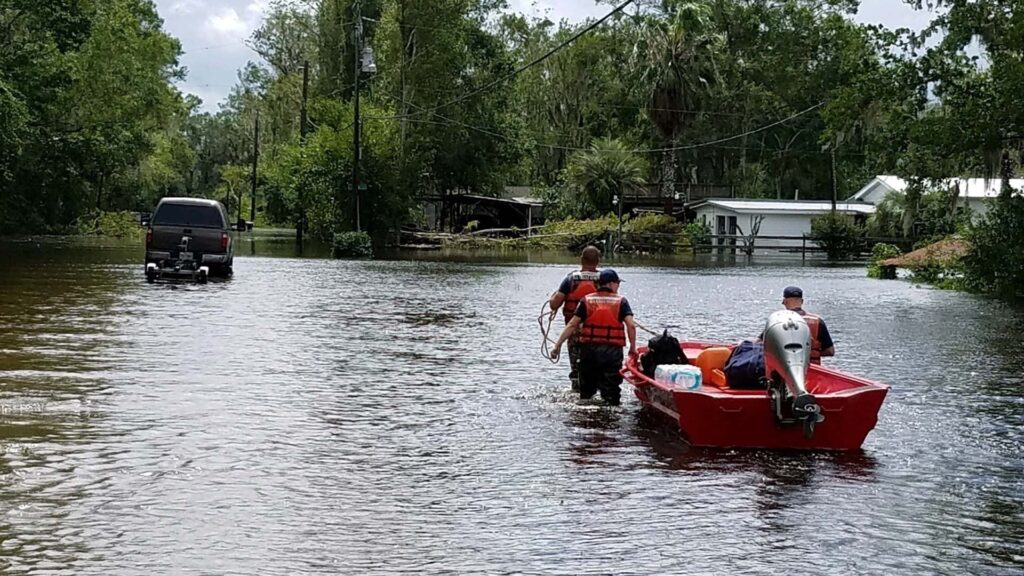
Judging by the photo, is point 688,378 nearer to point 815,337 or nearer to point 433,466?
point 815,337

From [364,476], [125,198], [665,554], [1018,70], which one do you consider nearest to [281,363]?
[364,476]

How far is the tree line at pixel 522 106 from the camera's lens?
32969 millimetres

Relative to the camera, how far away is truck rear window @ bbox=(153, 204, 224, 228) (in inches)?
1189

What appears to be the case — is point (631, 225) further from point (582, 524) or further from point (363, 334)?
point (582, 524)

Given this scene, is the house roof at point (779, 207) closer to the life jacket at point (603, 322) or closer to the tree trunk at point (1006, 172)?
the tree trunk at point (1006, 172)

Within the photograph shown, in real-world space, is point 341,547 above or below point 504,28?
below

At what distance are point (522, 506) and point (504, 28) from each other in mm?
86669

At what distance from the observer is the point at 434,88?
73.3m

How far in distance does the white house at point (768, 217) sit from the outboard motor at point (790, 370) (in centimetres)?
6143

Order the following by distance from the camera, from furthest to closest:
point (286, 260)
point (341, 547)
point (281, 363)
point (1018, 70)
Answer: point (286, 260)
point (1018, 70)
point (281, 363)
point (341, 547)

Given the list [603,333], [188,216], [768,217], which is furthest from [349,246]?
[603,333]

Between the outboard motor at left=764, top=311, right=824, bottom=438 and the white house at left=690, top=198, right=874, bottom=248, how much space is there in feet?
202

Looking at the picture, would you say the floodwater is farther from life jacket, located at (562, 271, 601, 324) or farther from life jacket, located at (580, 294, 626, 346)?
life jacket, located at (562, 271, 601, 324)

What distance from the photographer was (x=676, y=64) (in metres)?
70.6
